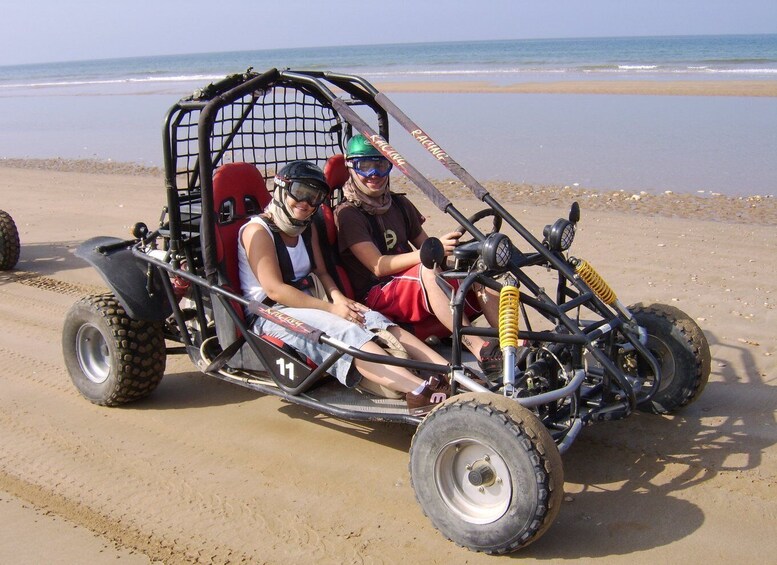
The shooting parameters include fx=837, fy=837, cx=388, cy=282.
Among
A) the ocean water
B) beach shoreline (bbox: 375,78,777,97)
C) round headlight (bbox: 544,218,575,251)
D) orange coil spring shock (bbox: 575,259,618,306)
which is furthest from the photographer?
beach shoreline (bbox: 375,78,777,97)

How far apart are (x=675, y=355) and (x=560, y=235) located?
3.61 feet

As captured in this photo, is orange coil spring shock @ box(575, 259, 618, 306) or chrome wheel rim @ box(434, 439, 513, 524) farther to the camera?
orange coil spring shock @ box(575, 259, 618, 306)

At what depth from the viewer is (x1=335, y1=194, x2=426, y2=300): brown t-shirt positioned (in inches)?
192

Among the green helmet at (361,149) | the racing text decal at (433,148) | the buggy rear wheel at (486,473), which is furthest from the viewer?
the green helmet at (361,149)

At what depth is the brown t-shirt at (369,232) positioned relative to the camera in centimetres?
488

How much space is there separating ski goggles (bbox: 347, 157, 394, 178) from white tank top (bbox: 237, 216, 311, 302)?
52 centimetres

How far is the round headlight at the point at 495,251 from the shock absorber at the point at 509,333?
132 millimetres

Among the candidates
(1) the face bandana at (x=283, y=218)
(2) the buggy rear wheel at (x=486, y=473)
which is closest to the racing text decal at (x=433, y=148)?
(1) the face bandana at (x=283, y=218)

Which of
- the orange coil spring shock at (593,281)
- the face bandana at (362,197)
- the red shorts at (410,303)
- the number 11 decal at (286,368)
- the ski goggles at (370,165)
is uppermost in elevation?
the ski goggles at (370,165)

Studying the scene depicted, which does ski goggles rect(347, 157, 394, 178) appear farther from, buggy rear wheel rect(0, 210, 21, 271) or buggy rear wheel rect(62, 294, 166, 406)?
buggy rear wheel rect(0, 210, 21, 271)

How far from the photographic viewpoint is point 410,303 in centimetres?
465

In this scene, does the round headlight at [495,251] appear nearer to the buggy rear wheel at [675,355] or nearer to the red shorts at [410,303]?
the red shorts at [410,303]

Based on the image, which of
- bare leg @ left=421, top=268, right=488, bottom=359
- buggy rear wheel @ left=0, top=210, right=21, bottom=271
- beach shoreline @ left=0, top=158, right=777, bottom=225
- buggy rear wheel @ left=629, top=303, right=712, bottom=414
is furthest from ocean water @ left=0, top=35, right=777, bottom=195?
bare leg @ left=421, top=268, right=488, bottom=359

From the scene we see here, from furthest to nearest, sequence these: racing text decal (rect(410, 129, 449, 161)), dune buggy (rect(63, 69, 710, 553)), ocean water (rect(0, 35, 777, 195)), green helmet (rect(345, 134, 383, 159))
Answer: ocean water (rect(0, 35, 777, 195)), green helmet (rect(345, 134, 383, 159)), racing text decal (rect(410, 129, 449, 161)), dune buggy (rect(63, 69, 710, 553))
